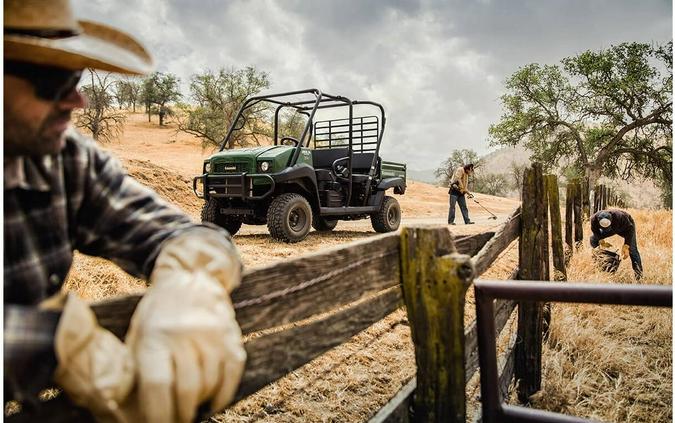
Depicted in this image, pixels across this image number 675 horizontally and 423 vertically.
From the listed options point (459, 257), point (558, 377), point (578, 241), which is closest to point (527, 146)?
point (578, 241)

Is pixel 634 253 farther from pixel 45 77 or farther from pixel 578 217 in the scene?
pixel 45 77

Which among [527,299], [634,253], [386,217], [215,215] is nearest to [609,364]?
[527,299]

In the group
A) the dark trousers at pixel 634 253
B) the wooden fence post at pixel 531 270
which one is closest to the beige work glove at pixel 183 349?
the wooden fence post at pixel 531 270

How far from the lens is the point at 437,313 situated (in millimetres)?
1831

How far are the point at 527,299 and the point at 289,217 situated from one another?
19.1ft

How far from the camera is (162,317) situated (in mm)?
792

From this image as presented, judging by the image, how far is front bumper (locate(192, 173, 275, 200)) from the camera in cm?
699

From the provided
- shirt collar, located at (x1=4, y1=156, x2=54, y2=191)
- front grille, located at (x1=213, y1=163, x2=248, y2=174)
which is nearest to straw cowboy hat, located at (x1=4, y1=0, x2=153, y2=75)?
shirt collar, located at (x1=4, y1=156, x2=54, y2=191)

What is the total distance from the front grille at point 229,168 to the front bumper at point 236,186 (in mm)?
176

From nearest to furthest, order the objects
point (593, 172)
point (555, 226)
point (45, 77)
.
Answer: point (45, 77) → point (555, 226) → point (593, 172)

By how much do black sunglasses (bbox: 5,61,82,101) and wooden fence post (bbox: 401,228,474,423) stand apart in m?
1.29

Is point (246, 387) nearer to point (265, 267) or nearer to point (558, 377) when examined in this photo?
point (265, 267)

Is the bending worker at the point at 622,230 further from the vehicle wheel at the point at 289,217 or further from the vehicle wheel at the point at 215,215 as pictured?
the vehicle wheel at the point at 215,215

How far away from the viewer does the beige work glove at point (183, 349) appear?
759 mm
